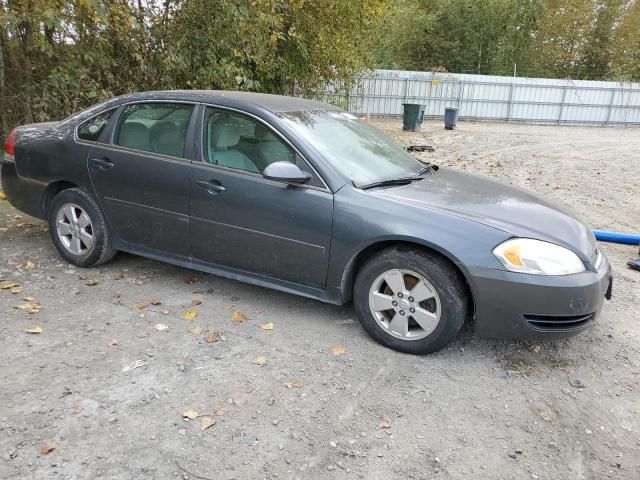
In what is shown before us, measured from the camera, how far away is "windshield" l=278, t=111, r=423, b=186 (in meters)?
3.79

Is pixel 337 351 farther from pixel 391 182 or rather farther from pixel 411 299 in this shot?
pixel 391 182

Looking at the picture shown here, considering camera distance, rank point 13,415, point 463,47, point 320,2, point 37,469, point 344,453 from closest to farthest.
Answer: point 37,469 → point 344,453 → point 13,415 → point 320,2 → point 463,47

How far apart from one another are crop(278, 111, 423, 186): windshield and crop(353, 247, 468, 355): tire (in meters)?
0.64

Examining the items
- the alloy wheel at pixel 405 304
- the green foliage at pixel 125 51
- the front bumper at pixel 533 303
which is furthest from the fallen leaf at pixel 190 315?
the green foliage at pixel 125 51

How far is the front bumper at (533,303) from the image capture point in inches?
123

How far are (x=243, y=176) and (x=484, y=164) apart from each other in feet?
30.0

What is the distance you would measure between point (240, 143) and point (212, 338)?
144 centimetres

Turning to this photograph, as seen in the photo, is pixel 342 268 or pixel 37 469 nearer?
pixel 37 469

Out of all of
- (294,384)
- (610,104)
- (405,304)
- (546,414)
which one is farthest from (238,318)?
(610,104)

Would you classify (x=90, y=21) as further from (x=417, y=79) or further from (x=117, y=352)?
(x=417, y=79)

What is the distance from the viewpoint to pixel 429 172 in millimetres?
4406

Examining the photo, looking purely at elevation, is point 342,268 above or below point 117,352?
above

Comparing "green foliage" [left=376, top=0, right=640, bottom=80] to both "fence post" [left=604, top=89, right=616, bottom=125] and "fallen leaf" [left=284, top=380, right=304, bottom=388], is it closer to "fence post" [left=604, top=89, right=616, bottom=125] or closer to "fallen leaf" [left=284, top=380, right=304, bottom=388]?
"fence post" [left=604, top=89, right=616, bottom=125]

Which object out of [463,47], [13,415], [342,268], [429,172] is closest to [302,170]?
[342,268]
